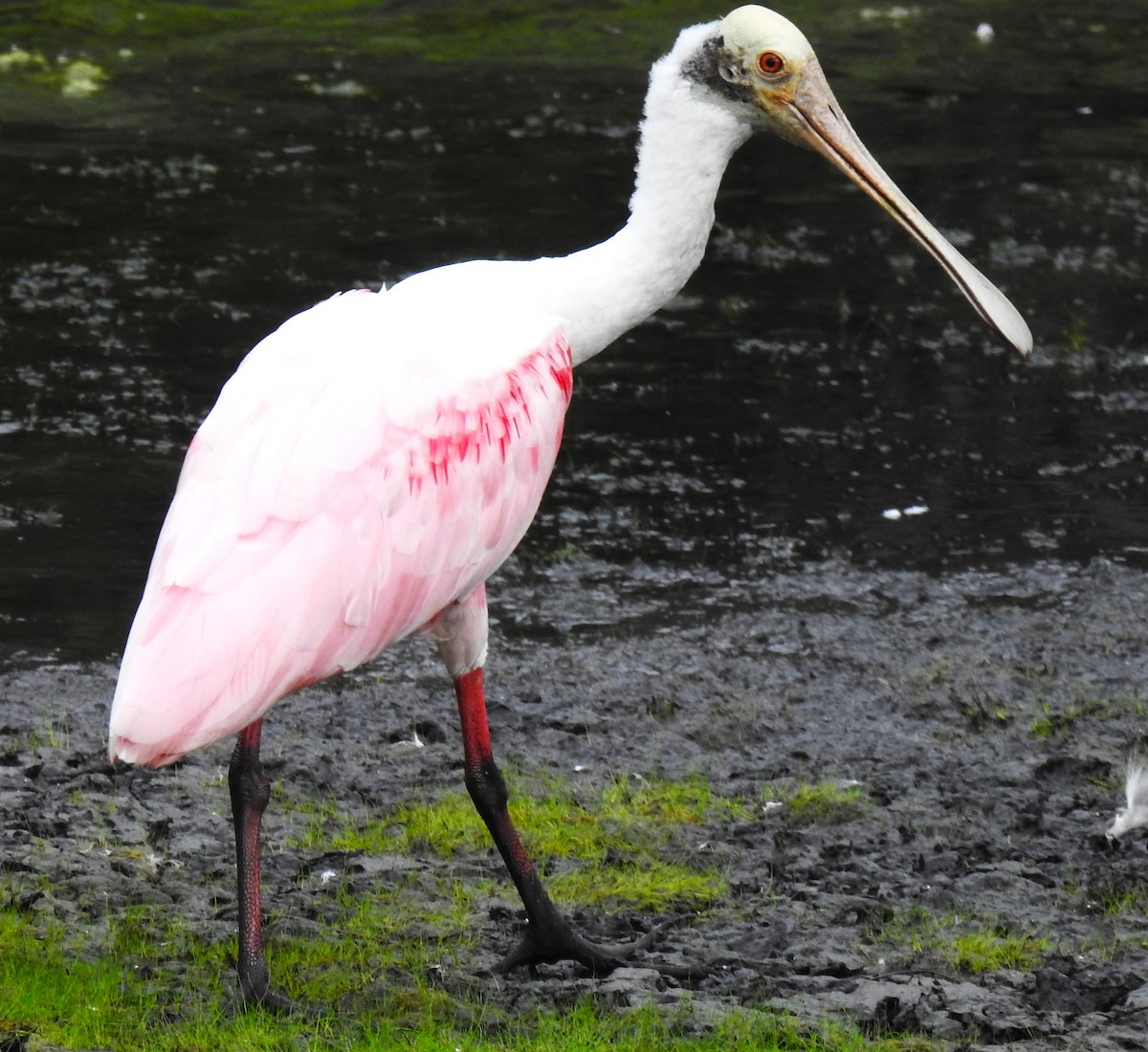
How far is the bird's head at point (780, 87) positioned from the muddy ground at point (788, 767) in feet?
4.51

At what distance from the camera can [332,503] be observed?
4.40 meters

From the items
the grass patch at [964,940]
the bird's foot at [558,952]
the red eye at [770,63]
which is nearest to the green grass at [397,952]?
the bird's foot at [558,952]

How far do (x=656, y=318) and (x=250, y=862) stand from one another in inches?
256

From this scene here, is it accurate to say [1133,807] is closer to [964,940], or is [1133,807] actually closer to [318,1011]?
[964,940]

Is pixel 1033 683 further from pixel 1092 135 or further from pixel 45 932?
pixel 1092 135

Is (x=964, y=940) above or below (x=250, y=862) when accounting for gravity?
below

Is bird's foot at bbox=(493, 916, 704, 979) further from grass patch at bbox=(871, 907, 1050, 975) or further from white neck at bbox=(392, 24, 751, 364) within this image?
white neck at bbox=(392, 24, 751, 364)

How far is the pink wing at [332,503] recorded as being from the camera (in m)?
4.18

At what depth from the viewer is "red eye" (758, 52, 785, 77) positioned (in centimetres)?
492

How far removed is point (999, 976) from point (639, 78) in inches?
503

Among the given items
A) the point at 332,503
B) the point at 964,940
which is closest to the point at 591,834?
the point at 964,940

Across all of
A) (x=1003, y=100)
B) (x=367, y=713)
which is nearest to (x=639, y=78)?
(x=1003, y=100)

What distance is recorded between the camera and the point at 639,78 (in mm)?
16562

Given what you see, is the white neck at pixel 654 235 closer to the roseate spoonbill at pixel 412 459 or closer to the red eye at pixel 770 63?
the roseate spoonbill at pixel 412 459
